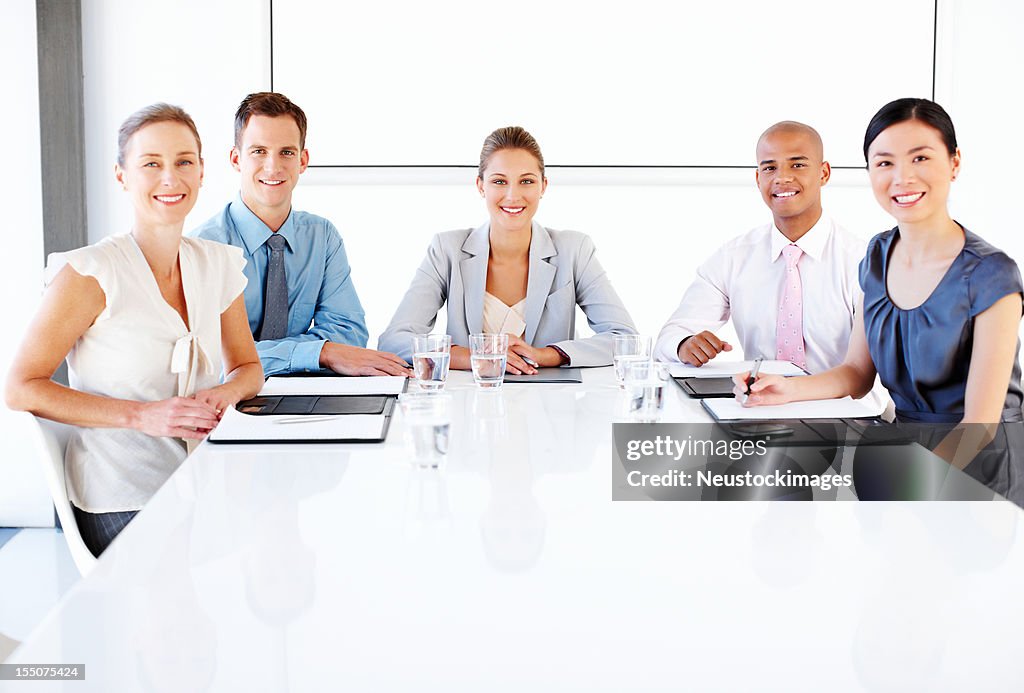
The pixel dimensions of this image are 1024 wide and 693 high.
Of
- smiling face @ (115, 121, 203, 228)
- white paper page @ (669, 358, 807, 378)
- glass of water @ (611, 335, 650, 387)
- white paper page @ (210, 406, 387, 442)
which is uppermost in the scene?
smiling face @ (115, 121, 203, 228)

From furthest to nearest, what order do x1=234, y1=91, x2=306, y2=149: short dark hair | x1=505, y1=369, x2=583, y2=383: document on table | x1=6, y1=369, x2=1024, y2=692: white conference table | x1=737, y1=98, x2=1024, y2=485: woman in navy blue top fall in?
x1=234, y1=91, x2=306, y2=149: short dark hair < x1=505, y1=369, x2=583, y2=383: document on table < x1=737, y1=98, x2=1024, y2=485: woman in navy blue top < x1=6, y1=369, x2=1024, y2=692: white conference table

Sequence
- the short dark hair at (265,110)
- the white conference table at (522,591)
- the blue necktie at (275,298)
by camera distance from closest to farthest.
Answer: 1. the white conference table at (522,591)
2. the blue necktie at (275,298)
3. the short dark hair at (265,110)

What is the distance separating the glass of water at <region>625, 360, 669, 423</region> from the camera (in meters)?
1.85

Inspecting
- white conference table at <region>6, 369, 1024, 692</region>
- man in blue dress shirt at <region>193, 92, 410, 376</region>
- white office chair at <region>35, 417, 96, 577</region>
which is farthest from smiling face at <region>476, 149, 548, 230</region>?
white conference table at <region>6, 369, 1024, 692</region>

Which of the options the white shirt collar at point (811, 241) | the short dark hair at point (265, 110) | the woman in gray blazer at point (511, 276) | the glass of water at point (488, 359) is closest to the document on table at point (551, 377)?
the glass of water at point (488, 359)

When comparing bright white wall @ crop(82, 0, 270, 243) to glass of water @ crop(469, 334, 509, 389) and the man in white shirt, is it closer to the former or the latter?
the man in white shirt

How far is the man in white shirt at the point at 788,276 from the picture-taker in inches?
116

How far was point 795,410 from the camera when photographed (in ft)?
6.18

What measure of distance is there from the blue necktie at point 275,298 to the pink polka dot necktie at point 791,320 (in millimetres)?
1457

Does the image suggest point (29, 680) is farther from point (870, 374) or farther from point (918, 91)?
point (918, 91)

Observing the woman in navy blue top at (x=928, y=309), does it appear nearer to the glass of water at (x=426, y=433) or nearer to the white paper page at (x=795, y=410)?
the white paper page at (x=795, y=410)

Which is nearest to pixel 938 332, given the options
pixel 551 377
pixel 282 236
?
pixel 551 377

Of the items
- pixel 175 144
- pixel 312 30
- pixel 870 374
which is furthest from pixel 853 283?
pixel 312 30

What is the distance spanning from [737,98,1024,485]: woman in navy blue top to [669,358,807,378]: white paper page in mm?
151
